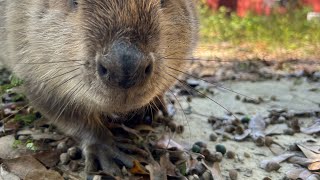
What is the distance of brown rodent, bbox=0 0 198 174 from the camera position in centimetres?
251

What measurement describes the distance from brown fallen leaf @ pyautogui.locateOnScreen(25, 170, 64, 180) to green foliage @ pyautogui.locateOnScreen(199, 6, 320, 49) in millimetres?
6924

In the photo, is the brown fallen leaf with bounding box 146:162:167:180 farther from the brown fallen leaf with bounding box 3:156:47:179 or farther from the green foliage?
→ the green foliage

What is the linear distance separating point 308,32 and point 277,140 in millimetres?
6773

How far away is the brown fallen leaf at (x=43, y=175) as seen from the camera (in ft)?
9.68

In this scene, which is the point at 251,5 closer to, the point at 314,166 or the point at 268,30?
the point at 268,30

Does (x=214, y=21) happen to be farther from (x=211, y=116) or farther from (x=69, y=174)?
(x=69, y=174)

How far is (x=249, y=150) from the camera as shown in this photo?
3.91m

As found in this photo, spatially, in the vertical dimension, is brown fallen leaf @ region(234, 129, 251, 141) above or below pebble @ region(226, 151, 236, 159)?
above

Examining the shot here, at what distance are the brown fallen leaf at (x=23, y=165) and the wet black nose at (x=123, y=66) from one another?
41.2 inches

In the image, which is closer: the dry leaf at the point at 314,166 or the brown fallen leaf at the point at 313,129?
the dry leaf at the point at 314,166

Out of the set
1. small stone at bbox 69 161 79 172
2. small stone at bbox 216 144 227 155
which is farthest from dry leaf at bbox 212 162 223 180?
small stone at bbox 69 161 79 172

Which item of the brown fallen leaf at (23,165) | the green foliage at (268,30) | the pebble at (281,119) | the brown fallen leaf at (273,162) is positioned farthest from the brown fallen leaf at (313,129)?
the green foliage at (268,30)

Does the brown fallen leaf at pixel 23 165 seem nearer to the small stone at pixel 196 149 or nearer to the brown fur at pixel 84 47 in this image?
the brown fur at pixel 84 47


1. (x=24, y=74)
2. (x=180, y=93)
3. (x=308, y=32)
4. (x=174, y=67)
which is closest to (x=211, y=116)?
(x=180, y=93)
